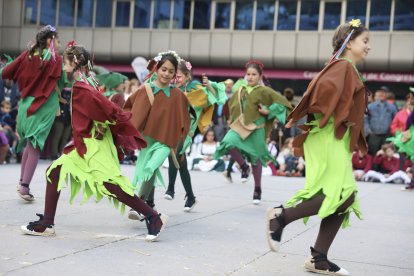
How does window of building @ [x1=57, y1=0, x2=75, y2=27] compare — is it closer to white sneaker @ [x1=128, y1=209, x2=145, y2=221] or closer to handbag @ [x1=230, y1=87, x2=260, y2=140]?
handbag @ [x1=230, y1=87, x2=260, y2=140]

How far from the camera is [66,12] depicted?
3375 centimetres

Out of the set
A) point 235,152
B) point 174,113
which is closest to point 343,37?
point 174,113

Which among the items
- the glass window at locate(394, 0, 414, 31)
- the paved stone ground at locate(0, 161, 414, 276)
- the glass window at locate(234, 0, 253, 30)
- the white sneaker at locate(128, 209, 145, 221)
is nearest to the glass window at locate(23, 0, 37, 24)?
the glass window at locate(234, 0, 253, 30)

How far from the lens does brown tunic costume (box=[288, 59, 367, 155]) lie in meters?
4.49

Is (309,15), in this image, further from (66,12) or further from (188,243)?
(188,243)

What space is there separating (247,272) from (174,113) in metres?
2.21

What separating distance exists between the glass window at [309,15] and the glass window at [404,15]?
3445mm

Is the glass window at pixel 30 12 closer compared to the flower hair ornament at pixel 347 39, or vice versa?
the flower hair ornament at pixel 347 39

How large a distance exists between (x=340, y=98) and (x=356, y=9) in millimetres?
26147

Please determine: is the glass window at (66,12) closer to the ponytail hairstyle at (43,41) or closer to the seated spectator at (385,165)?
the seated spectator at (385,165)

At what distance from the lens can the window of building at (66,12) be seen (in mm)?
33625

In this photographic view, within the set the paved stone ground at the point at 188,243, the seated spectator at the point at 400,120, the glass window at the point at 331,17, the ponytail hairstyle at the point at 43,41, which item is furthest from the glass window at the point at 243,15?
the ponytail hairstyle at the point at 43,41

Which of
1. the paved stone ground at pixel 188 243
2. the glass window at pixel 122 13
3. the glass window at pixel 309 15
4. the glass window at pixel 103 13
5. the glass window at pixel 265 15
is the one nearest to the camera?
the paved stone ground at pixel 188 243

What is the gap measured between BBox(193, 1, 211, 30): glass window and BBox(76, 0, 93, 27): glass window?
5.40m
